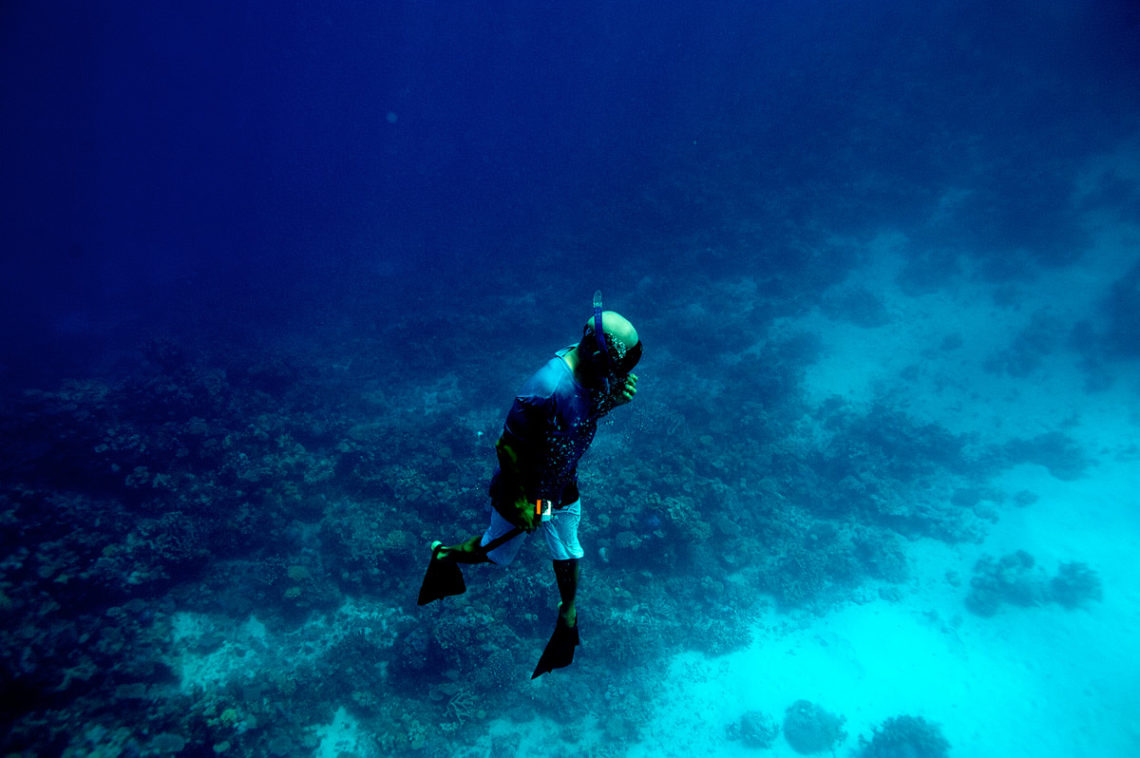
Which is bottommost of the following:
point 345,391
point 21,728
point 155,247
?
point 21,728

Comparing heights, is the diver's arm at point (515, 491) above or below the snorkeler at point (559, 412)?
below

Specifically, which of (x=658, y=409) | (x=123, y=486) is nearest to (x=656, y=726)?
(x=658, y=409)

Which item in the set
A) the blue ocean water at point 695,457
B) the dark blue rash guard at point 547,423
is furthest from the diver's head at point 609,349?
the blue ocean water at point 695,457

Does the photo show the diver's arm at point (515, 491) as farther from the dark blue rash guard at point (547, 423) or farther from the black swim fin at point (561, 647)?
the black swim fin at point (561, 647)

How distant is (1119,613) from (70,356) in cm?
4928

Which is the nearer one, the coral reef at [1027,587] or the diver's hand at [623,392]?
the diver's hand at [623,392]

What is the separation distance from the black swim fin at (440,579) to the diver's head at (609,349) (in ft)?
4.66

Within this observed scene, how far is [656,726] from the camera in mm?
10086

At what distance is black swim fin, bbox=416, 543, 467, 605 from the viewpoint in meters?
2.37

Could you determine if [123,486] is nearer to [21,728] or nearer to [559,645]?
[21,728]

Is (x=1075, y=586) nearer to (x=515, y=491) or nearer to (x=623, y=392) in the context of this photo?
(x=623, y=392)

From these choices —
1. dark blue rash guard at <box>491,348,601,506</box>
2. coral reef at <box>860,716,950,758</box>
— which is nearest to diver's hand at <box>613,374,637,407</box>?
dark blue rash guard at <box>491,348,601,506</box>

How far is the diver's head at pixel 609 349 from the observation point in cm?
162

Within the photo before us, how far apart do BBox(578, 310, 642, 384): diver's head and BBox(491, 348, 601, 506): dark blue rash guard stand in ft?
0.34
